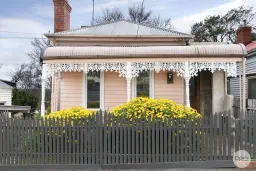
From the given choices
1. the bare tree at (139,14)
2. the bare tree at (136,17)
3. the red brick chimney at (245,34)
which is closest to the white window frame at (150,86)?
the red brick chimney at (245,34)

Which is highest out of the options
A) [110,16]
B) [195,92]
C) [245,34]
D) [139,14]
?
[139,14]

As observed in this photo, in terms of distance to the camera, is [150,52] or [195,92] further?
[195,92]

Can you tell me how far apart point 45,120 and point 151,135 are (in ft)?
9.11

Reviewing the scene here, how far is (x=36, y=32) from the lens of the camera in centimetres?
3697

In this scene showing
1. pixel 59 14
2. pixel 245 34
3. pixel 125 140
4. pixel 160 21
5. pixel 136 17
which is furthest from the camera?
pixel 160 21

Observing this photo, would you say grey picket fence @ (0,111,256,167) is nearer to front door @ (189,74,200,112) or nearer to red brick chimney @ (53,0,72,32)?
front door @ (189,74,200,112)

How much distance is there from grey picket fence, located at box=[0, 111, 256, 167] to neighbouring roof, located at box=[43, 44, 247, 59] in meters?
3.56

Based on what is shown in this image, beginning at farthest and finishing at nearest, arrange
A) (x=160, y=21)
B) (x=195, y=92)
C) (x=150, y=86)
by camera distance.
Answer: (x=160, y=21)
(x=195, y=92)
(x=150, y=86)

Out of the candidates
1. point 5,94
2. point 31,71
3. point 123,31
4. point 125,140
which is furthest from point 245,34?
point 31,71

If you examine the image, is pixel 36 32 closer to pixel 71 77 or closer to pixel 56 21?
pixel 56 21

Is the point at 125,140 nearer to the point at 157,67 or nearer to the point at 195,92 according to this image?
the point at 157,67

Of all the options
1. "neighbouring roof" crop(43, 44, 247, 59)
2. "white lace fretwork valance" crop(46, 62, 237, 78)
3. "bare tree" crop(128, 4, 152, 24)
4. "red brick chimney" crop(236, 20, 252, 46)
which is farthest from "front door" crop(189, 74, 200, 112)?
"bare tree" crop(128, 4, 152, 24)

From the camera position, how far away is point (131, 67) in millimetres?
10070

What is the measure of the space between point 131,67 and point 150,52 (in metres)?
0.90
